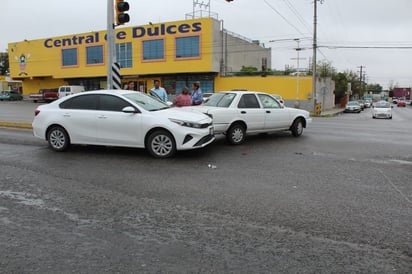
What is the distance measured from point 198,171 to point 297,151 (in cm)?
345

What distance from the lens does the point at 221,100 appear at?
10812 millimetres

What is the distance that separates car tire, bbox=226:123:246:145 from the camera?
10.4 metres

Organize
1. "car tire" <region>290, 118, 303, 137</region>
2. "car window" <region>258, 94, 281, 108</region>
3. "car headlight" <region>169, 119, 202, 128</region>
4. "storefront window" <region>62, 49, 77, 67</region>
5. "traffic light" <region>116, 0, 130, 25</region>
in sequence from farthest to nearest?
"storefront window" <region>62, 49, 77, 67</region> → "car tire" <region>290, 118, 303, 137</region> → "traffic light" <region>116, 0, 130, 25</region> → "car window" <region>258, 94, 281, 108</region> → "car headlight" <region>169, 119, 202, 128</region>

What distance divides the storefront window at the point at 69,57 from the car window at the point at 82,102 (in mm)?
40668

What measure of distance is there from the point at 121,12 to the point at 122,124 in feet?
16.9

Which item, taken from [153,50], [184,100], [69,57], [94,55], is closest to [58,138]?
[184,100]

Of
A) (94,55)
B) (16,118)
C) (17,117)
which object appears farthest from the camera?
(94,55)

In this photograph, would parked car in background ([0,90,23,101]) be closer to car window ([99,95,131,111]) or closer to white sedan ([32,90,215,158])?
white sedan ([32,90,215,158])

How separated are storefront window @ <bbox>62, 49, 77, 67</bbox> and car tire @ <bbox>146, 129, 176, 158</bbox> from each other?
42401 millimetres

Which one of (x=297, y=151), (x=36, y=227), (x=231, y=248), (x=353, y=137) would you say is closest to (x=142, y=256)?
(x=231, y=248)

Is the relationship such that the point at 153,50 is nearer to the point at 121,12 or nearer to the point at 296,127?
the point at 121,12

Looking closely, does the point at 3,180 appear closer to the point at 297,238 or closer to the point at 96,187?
the point at 96,187

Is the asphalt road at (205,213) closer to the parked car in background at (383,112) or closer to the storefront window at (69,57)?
the parked car in background at (383,112)

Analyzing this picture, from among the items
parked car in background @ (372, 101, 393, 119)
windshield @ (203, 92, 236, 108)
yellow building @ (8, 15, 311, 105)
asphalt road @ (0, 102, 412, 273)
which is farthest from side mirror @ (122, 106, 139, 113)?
yellow building @ (8, 15, 311, 105)
